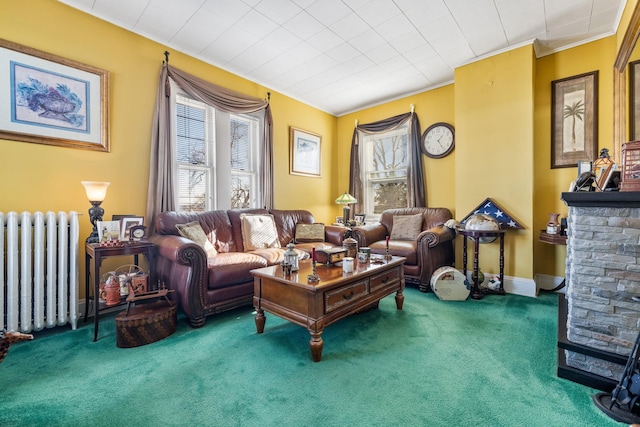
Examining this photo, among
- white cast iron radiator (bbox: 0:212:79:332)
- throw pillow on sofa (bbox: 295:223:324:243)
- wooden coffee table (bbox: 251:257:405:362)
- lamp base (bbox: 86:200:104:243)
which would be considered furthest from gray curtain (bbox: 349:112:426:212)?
white cast iron radiator (bbox: 0:212:79:332)

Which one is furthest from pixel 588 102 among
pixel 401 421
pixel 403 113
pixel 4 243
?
pixel 4 243

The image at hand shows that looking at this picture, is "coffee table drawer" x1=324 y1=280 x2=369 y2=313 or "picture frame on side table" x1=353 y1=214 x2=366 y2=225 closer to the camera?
"coffee table drawer" x1=324 y1=280 x2=369 y2=313

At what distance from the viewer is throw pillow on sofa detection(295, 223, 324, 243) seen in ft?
13.0

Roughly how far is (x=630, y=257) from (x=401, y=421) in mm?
1478

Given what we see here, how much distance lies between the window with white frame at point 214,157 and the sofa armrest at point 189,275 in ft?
3.93

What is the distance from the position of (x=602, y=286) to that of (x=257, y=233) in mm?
3019

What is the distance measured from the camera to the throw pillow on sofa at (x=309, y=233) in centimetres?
397

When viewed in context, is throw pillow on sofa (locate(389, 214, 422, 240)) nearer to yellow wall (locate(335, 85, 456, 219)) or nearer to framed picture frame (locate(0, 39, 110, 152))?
yellow wall (locate(335, 85, 456, 219))

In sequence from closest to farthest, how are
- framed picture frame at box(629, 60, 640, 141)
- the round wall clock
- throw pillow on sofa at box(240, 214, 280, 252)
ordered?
1. framed picture frame at box(629, 60, 640, 141)
2. throw pillow on sofa at box(240, 214, 280, 252)
3. the round wall clock

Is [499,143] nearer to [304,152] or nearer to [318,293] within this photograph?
[304,152]

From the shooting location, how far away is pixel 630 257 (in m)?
1.48

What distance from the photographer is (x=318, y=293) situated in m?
1.83

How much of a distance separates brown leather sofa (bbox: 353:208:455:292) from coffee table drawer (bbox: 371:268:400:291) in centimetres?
78

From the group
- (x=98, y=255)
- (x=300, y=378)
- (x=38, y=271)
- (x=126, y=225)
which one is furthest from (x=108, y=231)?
(x=300, y=378)
